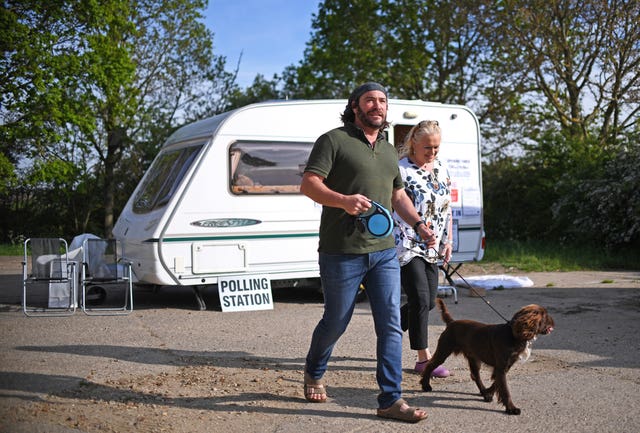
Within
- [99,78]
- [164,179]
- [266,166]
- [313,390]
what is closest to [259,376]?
[313,390]

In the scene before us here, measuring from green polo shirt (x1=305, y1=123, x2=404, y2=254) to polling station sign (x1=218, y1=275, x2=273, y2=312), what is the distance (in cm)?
471

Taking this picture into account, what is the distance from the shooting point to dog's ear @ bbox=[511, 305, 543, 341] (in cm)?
443

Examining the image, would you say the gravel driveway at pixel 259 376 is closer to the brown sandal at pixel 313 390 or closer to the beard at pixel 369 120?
the brown sandal at pixel 313 390

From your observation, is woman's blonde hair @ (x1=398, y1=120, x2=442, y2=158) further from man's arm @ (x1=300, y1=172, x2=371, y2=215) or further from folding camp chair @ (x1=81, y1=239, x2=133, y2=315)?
folding camp chair @ (x1=81, y1=239, x2=133, y2=315)

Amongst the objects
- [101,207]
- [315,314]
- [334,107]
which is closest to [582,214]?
[334,107]

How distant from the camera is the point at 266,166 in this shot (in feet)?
31.1

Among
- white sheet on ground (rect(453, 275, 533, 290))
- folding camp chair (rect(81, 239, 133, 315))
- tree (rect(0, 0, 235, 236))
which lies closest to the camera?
folding camp chair (rect(81, 239, 133, 315))

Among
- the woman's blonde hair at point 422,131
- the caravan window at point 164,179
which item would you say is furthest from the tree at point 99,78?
the woman's blonde hair at point 422,131

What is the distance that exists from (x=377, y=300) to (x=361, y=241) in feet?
1.30

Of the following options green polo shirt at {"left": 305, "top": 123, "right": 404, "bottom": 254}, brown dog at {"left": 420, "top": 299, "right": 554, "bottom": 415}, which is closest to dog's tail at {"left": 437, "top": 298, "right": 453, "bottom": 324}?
brown dog at {"left": 420, "top": 299, "right": 554, "bottom": 415}

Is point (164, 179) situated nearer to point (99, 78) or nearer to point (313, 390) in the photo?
point (313, 390)

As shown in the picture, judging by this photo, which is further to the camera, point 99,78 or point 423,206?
point 99,78

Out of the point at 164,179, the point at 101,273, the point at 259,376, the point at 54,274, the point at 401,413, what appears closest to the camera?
the point at 401,413

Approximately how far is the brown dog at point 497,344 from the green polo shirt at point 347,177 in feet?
3.13
